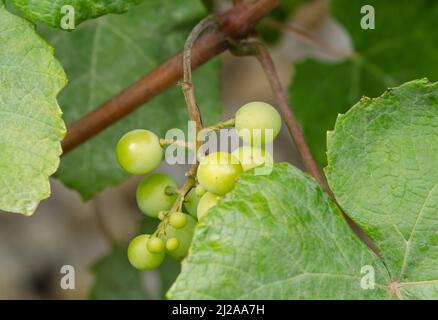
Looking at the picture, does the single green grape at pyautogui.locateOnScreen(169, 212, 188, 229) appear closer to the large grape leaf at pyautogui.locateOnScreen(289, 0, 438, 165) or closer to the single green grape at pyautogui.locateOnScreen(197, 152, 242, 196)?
the single green grape at pyautogui.locateOnScreen(197, 152, 242, 196)

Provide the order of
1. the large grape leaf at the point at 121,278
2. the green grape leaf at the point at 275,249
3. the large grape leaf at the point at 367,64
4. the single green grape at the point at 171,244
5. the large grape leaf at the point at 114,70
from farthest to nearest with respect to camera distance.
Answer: the large grape leaf at the point at 121,278 < the large grape leaf at the point at 367,64 < the large grape leaf at the point at 114,70 < the single green grape at the point at 171,244 < the green grape leaf at the point at 275,249

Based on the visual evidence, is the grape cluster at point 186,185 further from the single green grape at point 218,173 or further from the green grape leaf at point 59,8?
the green grape leaf at point 59,8

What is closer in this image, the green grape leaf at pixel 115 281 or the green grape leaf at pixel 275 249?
the green grape leaf at pixel 275 249

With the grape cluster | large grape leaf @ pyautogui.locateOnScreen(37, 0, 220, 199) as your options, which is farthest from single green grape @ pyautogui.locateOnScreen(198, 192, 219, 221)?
large grape leaf @ pyautogui.locateOnScreen(37, 0, 220, 199)

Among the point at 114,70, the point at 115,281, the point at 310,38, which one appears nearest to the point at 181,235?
the point at 114,70

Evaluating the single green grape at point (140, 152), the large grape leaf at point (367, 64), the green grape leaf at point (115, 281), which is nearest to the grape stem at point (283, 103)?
the single green grape at point (140, 152)

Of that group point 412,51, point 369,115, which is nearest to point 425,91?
point 369,115

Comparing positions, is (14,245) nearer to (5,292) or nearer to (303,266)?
(5,292)
